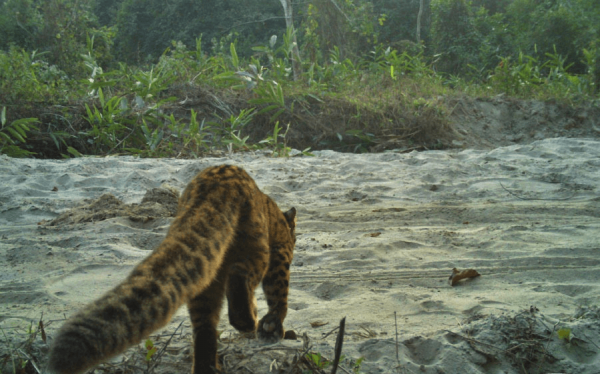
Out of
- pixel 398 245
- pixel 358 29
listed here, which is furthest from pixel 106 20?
pixel 398 245

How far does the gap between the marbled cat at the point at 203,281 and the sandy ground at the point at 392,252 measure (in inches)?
10.0

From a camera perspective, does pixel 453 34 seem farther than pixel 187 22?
No

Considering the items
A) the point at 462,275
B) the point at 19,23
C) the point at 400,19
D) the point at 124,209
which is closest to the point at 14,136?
the point at 124,209

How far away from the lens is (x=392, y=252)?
4.39 m

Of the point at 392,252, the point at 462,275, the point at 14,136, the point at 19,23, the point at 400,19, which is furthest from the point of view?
the point at 400,19

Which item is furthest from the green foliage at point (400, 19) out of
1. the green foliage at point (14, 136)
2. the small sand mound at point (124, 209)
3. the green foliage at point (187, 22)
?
the small sand mound at point (124, 209)

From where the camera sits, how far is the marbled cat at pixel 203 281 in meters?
1.48

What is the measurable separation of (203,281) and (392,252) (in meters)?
2.69

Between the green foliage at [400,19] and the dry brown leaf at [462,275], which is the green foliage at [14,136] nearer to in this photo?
the dry brown leaf at [462,275]

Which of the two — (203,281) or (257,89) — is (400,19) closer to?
(257,89)

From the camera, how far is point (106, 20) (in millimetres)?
29266

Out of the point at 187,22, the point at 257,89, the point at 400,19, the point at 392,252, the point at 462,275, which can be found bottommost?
the point at 392,252

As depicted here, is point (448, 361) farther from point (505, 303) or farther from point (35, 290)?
point (35, 290)

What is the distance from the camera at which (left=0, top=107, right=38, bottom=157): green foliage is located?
816 cm
